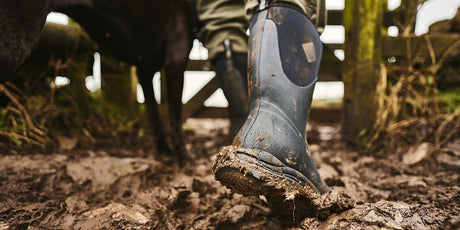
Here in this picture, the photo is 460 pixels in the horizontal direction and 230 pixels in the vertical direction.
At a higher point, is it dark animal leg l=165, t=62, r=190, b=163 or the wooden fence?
the wooden fence

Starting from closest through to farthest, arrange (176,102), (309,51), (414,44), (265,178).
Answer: (265,178), (309,51), (176,102), (414,44)

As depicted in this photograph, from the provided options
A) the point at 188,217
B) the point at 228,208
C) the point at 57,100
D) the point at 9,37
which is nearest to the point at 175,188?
the point at 188,217

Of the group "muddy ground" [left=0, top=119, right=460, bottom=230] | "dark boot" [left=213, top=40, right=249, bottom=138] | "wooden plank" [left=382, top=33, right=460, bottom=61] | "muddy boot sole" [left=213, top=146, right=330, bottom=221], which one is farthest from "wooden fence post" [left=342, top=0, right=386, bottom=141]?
"muddy boot sole" [left=213, top=146, right=330, bottom=221]

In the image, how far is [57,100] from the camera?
102 inches

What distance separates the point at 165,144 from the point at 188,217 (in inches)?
41.2

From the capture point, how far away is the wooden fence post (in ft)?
7.75

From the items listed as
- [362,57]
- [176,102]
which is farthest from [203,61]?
[362,57]

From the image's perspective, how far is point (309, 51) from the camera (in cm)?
114

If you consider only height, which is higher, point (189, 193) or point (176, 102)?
point (176, 102)

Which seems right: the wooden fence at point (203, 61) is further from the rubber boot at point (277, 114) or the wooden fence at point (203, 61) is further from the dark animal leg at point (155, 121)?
the rubber boot at point (277, 114)

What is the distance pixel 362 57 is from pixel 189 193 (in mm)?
1713

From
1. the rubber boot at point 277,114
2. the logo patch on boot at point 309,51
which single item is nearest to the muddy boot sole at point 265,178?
the rubber boot at point 277,114

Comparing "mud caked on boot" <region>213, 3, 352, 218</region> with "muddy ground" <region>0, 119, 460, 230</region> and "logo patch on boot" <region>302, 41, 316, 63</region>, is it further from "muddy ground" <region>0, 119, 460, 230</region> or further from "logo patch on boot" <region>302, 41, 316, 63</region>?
"muddy ground" <region>0, 119, 460, 230</region>

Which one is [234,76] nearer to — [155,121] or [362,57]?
[155,121]
